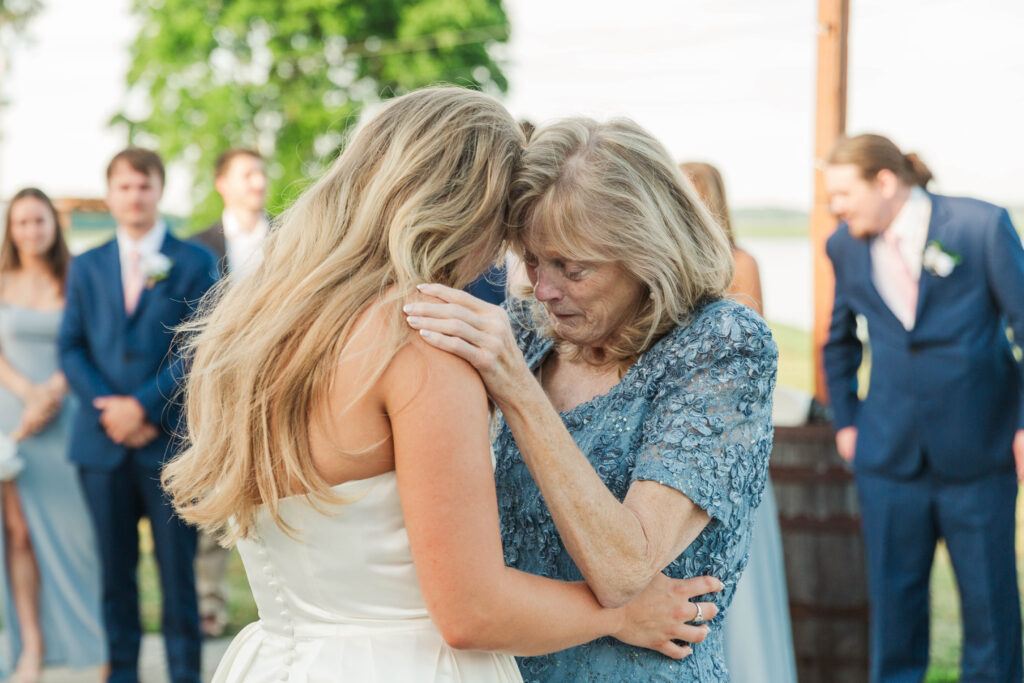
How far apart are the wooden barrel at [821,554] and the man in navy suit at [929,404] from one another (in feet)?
0.44

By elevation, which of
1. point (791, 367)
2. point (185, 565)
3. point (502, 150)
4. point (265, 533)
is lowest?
point (791, 367)

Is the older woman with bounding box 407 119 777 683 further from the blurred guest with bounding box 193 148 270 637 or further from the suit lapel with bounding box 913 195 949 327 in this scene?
the blurred guest with bounding box 193 148 270 637

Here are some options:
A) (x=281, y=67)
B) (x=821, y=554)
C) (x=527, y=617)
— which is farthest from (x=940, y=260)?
(x=281, y=67)

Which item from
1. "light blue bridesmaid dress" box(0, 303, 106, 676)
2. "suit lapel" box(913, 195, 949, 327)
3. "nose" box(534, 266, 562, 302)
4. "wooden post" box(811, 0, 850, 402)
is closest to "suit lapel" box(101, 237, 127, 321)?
"light blue bridesmaid dress" box(0, 303, 106, 676)

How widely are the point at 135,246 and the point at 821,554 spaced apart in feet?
11.3

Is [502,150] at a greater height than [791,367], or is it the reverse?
[502,150]

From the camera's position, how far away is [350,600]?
5.83 ft

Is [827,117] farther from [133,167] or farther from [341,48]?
[341,48]

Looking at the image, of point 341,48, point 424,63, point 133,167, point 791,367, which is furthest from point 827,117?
point 341,48

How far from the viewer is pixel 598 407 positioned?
2045 millimetres

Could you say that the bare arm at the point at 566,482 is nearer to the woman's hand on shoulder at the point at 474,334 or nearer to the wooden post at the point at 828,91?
the woman's hand on shoulder at the point at 474,334

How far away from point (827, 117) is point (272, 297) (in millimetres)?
5023

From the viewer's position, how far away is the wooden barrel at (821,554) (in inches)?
185

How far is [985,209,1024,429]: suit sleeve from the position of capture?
4.21 meters
